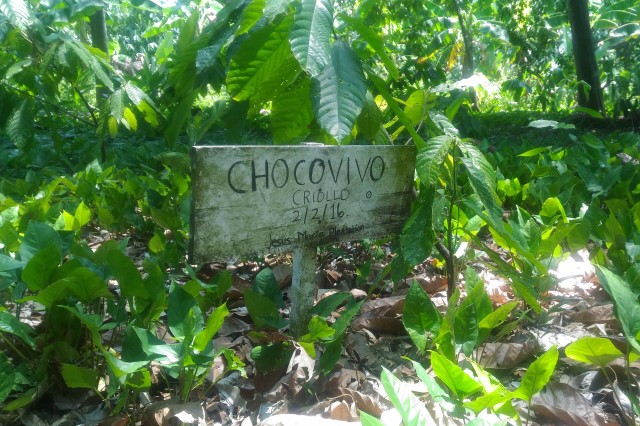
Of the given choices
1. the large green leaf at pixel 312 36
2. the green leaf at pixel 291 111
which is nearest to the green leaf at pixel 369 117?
the green leaf at pixel 291 111

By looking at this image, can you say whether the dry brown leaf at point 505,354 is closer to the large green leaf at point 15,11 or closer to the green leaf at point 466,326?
the green leaf at point 466,326

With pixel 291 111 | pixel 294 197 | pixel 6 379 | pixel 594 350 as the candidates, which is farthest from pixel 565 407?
pixel 6 379

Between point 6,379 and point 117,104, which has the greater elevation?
point 117,104

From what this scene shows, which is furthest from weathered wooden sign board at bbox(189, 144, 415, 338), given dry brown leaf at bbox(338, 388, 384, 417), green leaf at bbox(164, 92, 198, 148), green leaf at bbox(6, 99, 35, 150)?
green leaf at bbox(6, 99, 35, 150)

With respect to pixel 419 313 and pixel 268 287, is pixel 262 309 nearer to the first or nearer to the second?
pixel 268 287

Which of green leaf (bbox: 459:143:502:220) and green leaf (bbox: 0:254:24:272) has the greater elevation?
green leaf (bbox: 459:143:502:220)

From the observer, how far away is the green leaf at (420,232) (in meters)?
1.30

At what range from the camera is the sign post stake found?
131cm

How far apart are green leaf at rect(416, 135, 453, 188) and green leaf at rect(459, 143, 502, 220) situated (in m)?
0.06

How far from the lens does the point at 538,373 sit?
972 mm

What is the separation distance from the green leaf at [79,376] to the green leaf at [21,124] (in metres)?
1.47

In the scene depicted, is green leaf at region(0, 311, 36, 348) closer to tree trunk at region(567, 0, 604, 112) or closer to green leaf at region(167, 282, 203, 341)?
green leaf at region(167, 282, 203, 341)

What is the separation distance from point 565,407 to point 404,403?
15.0 inches

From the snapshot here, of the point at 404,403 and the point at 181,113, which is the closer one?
the point at 404,403
